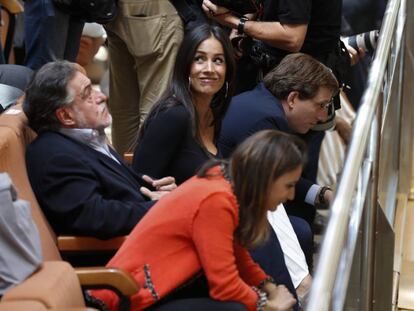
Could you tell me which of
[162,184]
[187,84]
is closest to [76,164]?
[162,184]

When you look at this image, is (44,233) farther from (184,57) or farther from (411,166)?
(411,166)

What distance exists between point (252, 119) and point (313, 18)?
0.67m

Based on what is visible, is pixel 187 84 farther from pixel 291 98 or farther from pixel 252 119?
pixel 291 98

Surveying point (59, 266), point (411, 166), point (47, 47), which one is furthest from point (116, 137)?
point (59, 266)

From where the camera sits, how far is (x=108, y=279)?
249 centimetres

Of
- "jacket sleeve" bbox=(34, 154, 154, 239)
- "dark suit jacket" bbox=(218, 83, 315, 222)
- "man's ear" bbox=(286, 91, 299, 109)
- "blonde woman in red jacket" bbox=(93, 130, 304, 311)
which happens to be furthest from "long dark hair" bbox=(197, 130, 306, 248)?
"man's ear" bbox=(286, 91, 299, 109)

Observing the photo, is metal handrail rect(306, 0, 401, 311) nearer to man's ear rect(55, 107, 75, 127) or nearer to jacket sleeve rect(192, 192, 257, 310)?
jacket sleeve rect(192, 192, 257, 310)

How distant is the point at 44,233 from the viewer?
279cm

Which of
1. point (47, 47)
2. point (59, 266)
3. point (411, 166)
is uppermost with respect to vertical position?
point (47, 47)

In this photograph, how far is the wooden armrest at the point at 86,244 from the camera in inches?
112

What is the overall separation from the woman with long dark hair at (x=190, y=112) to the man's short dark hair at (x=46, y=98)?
41 centimetres

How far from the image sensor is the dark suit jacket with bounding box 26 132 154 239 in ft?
9.28

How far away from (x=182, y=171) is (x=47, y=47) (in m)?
1.08

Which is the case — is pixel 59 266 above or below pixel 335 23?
below
